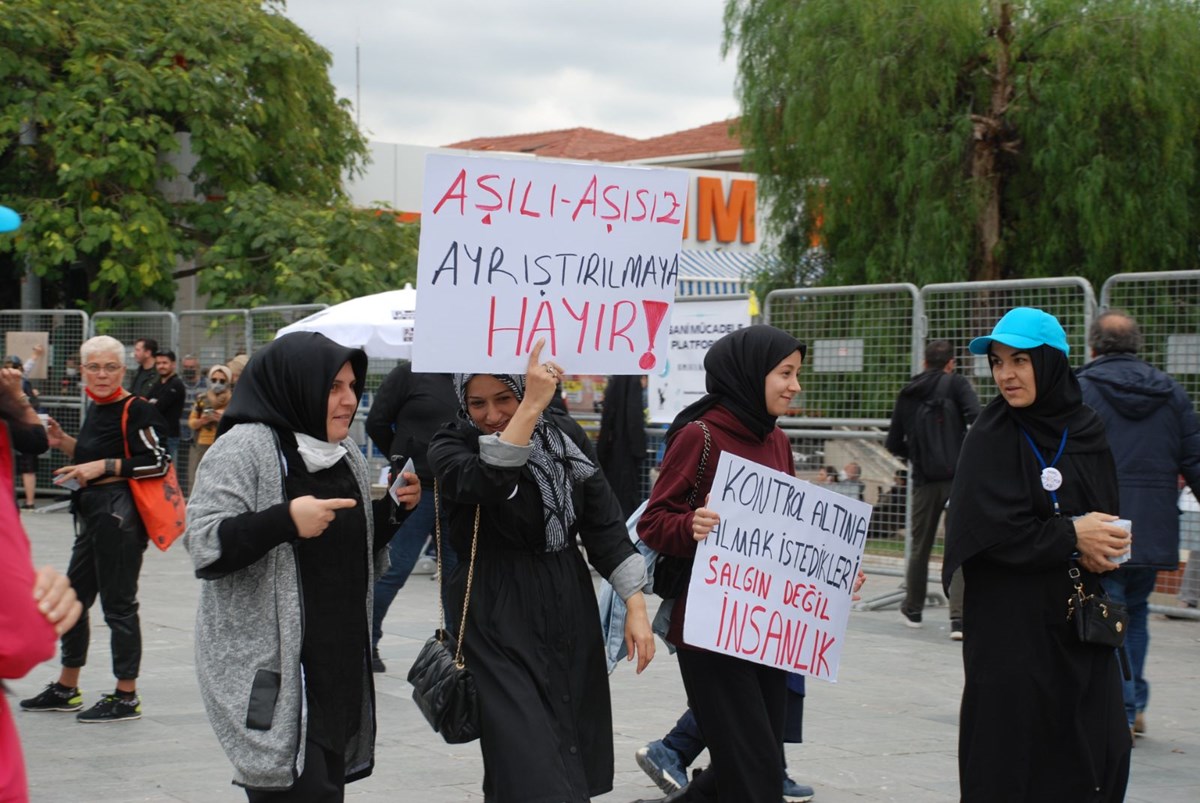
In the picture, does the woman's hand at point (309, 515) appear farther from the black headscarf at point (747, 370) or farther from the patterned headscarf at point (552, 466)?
the black headscarf at point (747, 370)

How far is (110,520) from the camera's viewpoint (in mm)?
7547

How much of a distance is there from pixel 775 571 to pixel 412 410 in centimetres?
475

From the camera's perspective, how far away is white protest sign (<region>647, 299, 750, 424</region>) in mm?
12250

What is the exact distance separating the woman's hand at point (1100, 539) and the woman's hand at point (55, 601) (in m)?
2.95

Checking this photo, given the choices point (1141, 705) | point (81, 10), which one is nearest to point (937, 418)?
point (1141, 705)

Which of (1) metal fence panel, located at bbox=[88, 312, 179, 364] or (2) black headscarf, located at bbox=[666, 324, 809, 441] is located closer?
(2) black headscarf, located at bbox=[666, 324, 809, 441]

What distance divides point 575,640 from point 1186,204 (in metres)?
17.0

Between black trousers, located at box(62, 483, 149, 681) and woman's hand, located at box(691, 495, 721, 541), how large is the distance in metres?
3.70

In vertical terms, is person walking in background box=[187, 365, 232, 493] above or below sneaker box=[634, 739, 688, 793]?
above

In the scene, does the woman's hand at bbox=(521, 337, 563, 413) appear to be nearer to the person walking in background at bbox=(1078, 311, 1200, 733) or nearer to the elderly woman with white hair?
the elderly woman with white hair

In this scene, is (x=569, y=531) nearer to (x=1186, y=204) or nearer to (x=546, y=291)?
(x=546, y=291)

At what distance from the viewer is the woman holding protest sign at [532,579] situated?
4.25 m

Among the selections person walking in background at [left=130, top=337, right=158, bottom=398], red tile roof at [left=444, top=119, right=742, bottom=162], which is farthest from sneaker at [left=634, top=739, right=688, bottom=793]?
red tile roof at [left=444, top=119, right=742, bottom=162]

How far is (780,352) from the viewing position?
5.03 m
